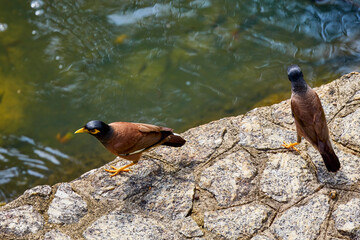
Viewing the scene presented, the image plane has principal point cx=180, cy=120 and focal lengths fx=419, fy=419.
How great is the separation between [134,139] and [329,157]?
1.78 meters

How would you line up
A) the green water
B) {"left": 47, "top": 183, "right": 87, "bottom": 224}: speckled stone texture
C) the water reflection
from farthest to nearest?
the green water, the water reflection, {"left": 47, "top": 183, "right": 87, "bottom": 224}: speckled stone texture

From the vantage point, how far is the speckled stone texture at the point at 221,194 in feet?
11.4

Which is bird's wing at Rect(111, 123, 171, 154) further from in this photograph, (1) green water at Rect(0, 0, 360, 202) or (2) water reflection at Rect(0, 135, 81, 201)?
(2) water reflection at Rect(0, 135, 81, 201)

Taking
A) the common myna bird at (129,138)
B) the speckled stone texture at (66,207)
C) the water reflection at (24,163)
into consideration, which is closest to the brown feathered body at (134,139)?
the common myna bird at (129,138)

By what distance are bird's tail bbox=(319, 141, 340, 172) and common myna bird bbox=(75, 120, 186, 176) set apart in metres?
1.32

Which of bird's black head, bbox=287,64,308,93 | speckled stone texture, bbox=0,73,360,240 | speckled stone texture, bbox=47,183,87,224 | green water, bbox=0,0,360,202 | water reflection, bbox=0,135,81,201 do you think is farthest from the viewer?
green water, bbox=0,0,360,202

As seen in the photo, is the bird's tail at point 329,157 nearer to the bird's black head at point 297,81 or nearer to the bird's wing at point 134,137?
the bird's black head at point 297,81

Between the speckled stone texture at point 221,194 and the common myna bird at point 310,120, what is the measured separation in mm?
208

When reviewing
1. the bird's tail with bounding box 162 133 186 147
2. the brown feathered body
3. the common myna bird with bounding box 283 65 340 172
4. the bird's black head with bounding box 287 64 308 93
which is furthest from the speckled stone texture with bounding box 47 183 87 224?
the bird's black head with bounding box 287 64 308 93

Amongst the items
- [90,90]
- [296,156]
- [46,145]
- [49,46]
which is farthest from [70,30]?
[296,156]

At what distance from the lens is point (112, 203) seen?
149 inches

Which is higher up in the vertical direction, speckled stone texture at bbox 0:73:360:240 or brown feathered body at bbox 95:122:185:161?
brown feathered body at bbox 95:122:185:161

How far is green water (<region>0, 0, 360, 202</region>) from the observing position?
5.49 meters

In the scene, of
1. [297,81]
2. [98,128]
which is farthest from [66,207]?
[297,81]
